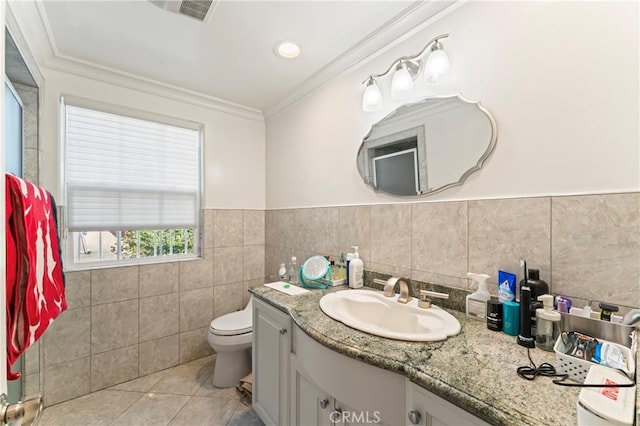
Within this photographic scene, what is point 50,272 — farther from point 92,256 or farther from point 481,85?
point 481,85

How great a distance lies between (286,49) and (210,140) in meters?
1.17

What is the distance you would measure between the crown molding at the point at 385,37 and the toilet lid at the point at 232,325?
1.92m

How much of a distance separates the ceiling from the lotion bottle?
1362 millimetres

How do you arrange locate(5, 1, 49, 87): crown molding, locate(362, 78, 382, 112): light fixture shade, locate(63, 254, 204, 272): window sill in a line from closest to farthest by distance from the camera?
locate(5, 1, 49, 87): crown molding
locate(362, 78, 382, 112): light fixture shade
locate(63, 254, 204, 272): window sill

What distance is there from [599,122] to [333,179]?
137 centimetres

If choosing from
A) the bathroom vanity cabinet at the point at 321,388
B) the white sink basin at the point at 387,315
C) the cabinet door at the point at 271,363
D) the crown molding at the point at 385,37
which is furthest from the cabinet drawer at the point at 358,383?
the crown molding at the point at 385,37

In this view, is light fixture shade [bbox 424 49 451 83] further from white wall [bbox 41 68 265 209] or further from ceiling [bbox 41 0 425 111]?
white wall [bbox 41 68 265 209]

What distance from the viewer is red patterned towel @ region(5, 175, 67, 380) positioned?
0.89 m

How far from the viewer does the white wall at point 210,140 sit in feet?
6.01

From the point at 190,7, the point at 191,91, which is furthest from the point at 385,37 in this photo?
the point at 191,91

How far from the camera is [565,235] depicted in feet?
3.32

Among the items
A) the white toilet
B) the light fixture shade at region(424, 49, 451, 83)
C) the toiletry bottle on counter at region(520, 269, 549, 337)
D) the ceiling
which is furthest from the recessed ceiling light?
the white toilet

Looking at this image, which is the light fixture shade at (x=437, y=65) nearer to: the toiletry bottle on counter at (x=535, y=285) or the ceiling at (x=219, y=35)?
the ceiling at (x=219, y=35)

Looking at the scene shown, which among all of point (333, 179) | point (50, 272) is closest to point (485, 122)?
point (333, 179)
